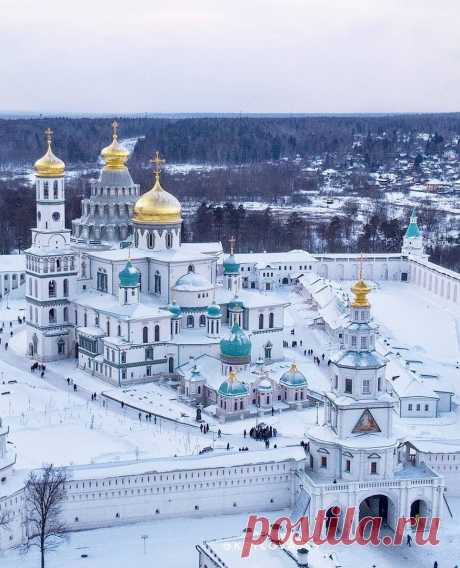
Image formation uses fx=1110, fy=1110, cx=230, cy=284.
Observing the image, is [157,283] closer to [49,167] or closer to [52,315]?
[52,315]

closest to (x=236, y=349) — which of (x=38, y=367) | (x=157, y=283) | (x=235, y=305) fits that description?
(x=235, y=305)

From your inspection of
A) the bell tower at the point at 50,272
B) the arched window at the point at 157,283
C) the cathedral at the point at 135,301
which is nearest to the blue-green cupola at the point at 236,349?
the cathedral at the point at 135,301

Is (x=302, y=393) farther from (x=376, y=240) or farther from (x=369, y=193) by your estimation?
(x=369, y=193)

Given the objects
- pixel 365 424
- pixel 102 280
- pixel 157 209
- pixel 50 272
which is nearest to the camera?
pixel 365 424

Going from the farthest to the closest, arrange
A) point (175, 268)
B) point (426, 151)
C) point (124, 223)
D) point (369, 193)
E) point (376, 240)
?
point (426, 151)
point (369, 193)
point (376, 240)
point (124, 223)
point (175, 268)

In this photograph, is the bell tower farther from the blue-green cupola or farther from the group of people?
the blue-green cupola

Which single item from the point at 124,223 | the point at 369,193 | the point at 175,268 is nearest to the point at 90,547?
the point at 175,268

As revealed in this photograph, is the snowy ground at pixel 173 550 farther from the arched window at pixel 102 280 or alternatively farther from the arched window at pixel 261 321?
the arched window at pixel 102 280
